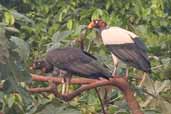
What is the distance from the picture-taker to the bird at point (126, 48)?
2.57m

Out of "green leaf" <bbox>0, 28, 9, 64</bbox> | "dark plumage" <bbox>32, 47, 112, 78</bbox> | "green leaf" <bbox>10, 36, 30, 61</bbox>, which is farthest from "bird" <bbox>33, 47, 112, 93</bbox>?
"green leaf" <bbox>0, 28, 9, 64</bbox>

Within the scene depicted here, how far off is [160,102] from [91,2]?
2610 mm

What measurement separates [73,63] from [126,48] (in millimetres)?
699

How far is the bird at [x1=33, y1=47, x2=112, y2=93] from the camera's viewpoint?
1936mm

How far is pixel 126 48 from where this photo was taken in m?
2.74

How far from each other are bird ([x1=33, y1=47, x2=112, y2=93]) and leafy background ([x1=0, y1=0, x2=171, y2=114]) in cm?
9

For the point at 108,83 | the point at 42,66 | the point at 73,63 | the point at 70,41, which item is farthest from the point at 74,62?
the point at 70,41

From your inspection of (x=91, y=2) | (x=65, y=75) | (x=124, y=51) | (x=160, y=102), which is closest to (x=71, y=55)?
(x=65, y=75)

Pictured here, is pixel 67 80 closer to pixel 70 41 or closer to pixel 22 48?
pixel 22 48

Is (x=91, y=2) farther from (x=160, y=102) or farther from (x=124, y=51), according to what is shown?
(x=160, y=102)

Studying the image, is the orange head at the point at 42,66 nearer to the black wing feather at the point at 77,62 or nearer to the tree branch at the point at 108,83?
the black wing feather at the point at 77,62

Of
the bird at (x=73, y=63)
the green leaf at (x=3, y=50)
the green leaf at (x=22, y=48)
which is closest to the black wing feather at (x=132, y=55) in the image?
the bird at (x=73, y=63)

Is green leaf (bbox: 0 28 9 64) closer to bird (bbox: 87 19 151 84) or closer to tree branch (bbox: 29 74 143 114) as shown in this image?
tree branch (bbox: 29 74 143 114)

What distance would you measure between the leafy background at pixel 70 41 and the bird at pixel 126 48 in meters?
0.06
